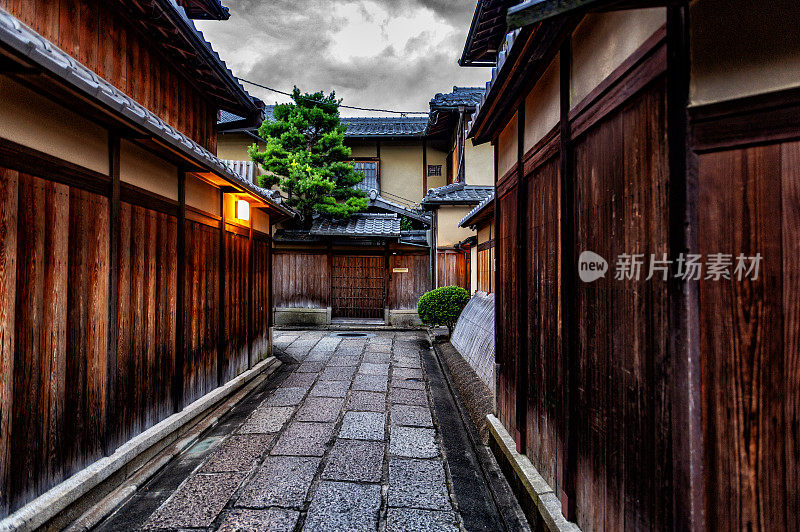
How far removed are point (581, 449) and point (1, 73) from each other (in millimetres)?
5116

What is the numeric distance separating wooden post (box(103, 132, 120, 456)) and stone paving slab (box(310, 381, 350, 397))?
3625mm

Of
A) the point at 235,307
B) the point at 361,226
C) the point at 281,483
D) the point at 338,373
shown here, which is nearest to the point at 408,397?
the point at 338,373

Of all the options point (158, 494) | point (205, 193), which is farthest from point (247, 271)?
point (158, 494)

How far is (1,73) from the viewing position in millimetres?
2855

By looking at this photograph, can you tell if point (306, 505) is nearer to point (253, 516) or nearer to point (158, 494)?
point (253, 516)

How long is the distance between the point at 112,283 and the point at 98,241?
0.48m

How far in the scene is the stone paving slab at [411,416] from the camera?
238 inches

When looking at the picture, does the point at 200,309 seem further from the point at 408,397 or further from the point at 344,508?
the point at 344,508

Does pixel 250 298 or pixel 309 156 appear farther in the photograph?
pixel 309 156

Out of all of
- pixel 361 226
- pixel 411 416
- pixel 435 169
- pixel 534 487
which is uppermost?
pixel 435 169

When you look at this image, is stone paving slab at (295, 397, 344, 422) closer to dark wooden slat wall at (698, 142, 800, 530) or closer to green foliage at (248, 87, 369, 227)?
dark wooden slat wall at (698, 142, 800, 530)

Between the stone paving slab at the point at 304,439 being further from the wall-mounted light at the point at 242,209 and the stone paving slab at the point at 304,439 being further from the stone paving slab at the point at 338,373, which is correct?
the wall-mounted light at the point at 242,209

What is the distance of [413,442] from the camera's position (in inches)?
211

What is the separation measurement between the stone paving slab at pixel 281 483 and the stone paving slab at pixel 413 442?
107cm
